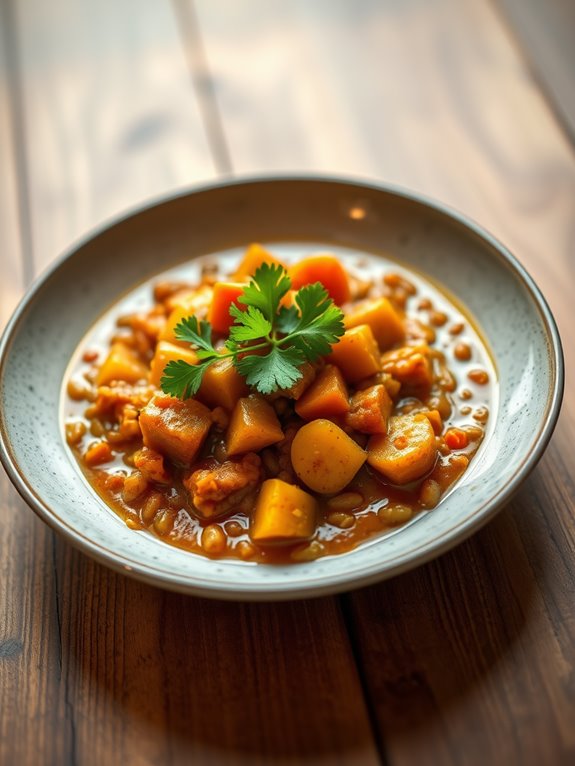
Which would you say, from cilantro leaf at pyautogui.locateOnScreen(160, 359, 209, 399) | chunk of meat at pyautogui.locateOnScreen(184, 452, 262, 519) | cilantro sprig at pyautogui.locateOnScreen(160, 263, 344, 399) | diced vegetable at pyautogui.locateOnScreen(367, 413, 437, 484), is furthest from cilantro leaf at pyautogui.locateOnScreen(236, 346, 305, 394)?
diced vegetable at pyautogui.locateOnScreen(367, 413, 437, 484)

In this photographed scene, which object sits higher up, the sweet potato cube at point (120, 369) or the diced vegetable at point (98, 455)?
the sweet potato cube at point (120, 369)

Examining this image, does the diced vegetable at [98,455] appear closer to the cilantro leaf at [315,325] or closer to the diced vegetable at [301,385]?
the diced vegetable at [301,385]

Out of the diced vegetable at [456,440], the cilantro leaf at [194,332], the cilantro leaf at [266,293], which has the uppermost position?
the cilantro leaf at [266,293]

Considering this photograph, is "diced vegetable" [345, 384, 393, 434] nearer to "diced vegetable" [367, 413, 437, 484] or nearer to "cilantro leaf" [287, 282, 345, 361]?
"diced vegetable" [367, 413, 437, 484]

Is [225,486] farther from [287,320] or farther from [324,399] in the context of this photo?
[287,320]

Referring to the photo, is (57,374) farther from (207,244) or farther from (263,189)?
(263,189)

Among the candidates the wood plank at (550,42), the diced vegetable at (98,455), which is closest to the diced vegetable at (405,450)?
the diced vegetable at (98,455)

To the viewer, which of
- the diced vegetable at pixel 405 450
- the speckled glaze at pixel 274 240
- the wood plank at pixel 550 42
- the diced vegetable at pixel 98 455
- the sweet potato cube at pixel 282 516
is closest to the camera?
the speckled glaze at pixel 274 240

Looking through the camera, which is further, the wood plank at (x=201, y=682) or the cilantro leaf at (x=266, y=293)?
the cilantro leaf at (x=266, y=293)
